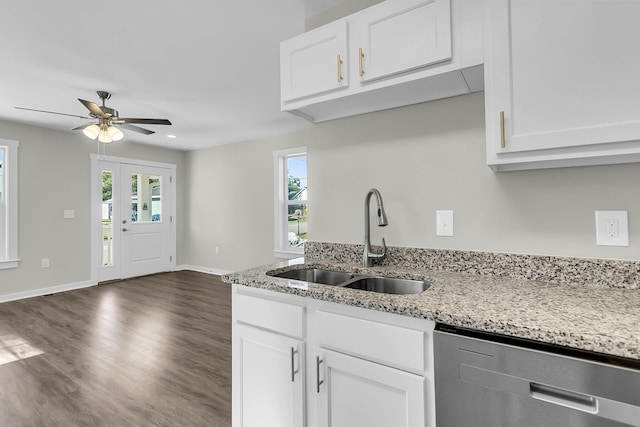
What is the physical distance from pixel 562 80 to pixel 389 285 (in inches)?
41.0

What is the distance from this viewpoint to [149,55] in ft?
8.50

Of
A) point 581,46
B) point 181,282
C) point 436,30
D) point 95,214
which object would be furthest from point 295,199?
point 581,46

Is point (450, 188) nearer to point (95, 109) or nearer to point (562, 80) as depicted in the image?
point (562, 80)

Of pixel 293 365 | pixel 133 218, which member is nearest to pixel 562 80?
pixel 293 365

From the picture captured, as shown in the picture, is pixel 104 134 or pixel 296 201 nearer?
pixel 104 134

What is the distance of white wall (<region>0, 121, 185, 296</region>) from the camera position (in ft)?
14.4

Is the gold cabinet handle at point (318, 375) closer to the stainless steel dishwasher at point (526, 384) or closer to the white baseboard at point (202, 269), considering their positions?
the stainless steel dishwasher at point (526, 384)

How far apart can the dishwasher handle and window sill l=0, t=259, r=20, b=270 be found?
19.1ft

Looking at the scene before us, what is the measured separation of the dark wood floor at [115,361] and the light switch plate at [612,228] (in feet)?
6.75

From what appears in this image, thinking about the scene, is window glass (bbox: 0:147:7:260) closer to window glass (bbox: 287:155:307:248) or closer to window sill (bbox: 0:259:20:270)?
window sill (bbox: 0:259:20:270)

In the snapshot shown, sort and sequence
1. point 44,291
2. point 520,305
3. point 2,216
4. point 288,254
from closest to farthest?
point 520,305
point 2,216
point 44,291
point 288,254

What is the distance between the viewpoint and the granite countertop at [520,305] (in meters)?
0.76

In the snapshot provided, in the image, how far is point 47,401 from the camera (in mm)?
2010

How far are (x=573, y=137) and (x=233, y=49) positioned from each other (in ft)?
7.77
